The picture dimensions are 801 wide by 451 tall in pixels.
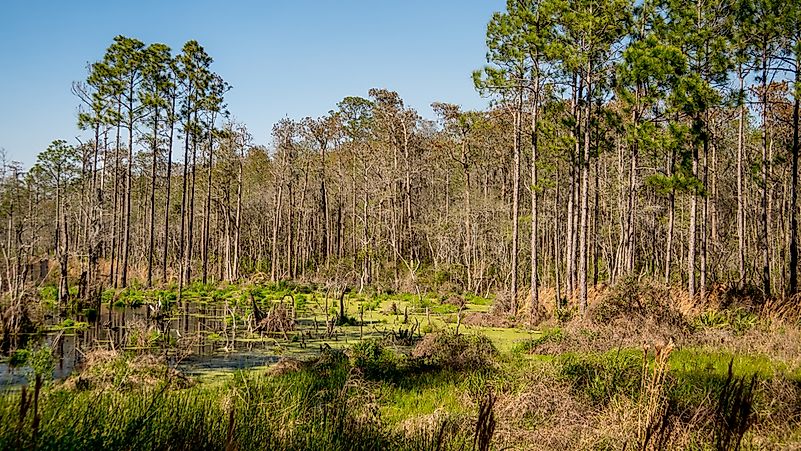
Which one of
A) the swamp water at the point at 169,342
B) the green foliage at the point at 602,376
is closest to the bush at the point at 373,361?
the swamp water at the point at 169,342

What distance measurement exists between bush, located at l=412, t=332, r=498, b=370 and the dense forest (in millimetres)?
7158

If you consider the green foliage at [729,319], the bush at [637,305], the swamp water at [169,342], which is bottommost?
the swamp water at [169,342]

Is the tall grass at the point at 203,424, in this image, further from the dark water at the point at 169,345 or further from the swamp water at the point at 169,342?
the swamp water at the point at 169,342

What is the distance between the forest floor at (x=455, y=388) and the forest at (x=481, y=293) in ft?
0.15

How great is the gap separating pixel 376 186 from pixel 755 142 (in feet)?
71.6

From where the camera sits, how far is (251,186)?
47969mm

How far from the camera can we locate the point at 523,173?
35125mm

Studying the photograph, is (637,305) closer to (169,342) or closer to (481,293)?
(169,342)

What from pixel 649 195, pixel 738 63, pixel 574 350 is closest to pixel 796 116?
pixel 738 63

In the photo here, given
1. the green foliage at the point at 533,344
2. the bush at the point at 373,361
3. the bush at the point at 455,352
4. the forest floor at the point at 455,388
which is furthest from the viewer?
the green foliage at the point at 533,344

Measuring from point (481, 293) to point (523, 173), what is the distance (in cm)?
902

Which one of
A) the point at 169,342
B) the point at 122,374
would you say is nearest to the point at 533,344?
the point at 169,342

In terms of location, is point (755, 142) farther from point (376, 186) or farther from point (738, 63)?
point (376, 186)

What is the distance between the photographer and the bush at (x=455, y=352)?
9.98m
